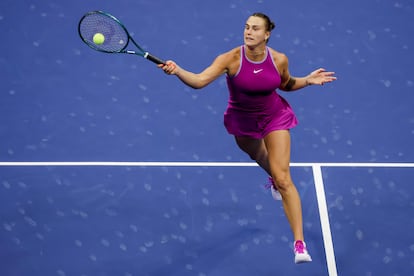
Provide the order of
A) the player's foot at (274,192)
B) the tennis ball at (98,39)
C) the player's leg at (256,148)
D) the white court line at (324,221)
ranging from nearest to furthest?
1. the tennis ball at (98,39)
2. the white court line at (324,221)
3. the player's leg at (256,148)
4. the player's foot at (274,192)

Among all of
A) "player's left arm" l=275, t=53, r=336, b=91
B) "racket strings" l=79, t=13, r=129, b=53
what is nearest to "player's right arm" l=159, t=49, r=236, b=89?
"player's left arm" l=275, t=53, r=336, b=91

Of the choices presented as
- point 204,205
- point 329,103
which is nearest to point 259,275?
point 204,205

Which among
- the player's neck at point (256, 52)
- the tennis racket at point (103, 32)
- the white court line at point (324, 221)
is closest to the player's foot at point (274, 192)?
the white court line at point (324, 221)

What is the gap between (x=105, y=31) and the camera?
6.50m

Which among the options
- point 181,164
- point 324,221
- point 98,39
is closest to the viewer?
point 98,39

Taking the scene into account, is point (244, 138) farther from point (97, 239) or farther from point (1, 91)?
point (1, 91)

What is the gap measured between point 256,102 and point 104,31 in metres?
1.33

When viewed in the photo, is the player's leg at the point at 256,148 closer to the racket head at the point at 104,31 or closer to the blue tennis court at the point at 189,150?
the blue tennis court at the point at 189,150

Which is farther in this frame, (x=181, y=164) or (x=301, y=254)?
(x=181, y=164)

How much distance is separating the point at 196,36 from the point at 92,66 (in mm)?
1276

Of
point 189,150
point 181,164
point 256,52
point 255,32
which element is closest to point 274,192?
point 181,164

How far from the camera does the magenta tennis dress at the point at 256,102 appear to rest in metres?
6.25

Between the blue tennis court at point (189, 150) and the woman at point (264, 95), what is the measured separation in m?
0.76

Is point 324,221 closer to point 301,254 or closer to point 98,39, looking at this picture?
point 301,254
